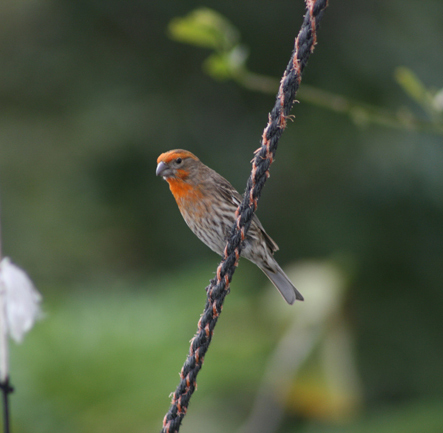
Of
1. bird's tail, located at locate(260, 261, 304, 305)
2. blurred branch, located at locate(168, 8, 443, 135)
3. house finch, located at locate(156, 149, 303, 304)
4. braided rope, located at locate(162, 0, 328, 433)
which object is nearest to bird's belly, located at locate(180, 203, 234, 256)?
house finch, located at locate(156, 149, 303, 304)

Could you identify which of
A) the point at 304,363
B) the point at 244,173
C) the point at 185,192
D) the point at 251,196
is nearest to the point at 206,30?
the point at 185,192

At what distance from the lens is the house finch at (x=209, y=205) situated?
14.1 ft

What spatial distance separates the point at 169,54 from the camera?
855cm

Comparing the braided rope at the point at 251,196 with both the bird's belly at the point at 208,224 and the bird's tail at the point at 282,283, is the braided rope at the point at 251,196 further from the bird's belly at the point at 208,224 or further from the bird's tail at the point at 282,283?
the bird's tail at the point at 282,283

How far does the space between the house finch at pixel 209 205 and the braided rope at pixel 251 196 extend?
1.64 m

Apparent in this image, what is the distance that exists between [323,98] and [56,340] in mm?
3007

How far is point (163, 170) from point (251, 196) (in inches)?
68.2

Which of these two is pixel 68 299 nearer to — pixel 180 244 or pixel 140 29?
pixel 180 244

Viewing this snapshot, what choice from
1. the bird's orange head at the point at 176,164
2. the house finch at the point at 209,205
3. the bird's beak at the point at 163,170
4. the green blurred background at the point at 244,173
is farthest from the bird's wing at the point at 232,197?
the green blurred background at the point at 244,173

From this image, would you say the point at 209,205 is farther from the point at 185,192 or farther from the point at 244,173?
the point at 244,173

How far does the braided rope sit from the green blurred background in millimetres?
3812

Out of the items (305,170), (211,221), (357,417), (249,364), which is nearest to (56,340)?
(249,364)

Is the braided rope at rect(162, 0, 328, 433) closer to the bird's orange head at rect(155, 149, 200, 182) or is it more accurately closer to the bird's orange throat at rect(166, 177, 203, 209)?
the bird's orange head at rect(155, 149, 200, 182)

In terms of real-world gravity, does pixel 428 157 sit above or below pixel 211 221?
above
